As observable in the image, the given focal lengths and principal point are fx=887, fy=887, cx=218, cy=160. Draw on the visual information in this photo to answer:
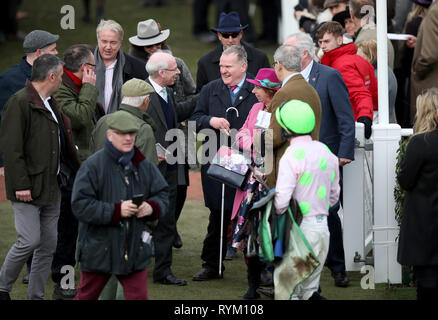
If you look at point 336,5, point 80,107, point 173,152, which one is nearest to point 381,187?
point 173,152

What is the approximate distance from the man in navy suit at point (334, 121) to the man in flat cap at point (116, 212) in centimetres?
204

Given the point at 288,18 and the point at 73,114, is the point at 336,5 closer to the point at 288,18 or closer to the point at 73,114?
the point at 73,114

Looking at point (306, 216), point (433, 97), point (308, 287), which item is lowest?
point (308, 287)

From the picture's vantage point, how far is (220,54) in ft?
29.7

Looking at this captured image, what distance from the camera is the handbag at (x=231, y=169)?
7215 millimetres

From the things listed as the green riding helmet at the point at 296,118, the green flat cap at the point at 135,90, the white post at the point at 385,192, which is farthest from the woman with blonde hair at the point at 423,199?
the green flat cap at the point at 135,90

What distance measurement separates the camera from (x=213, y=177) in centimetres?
731

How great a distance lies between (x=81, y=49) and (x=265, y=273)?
99.1 inches

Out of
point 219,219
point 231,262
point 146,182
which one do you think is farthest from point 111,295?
point 231,262

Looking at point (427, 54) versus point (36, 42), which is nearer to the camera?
point (36, 42)

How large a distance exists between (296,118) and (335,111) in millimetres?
1323

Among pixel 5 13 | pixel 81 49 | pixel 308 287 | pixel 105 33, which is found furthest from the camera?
pixel 5 13

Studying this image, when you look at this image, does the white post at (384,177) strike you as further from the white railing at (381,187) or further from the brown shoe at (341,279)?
the brown shoe at (341,279)
